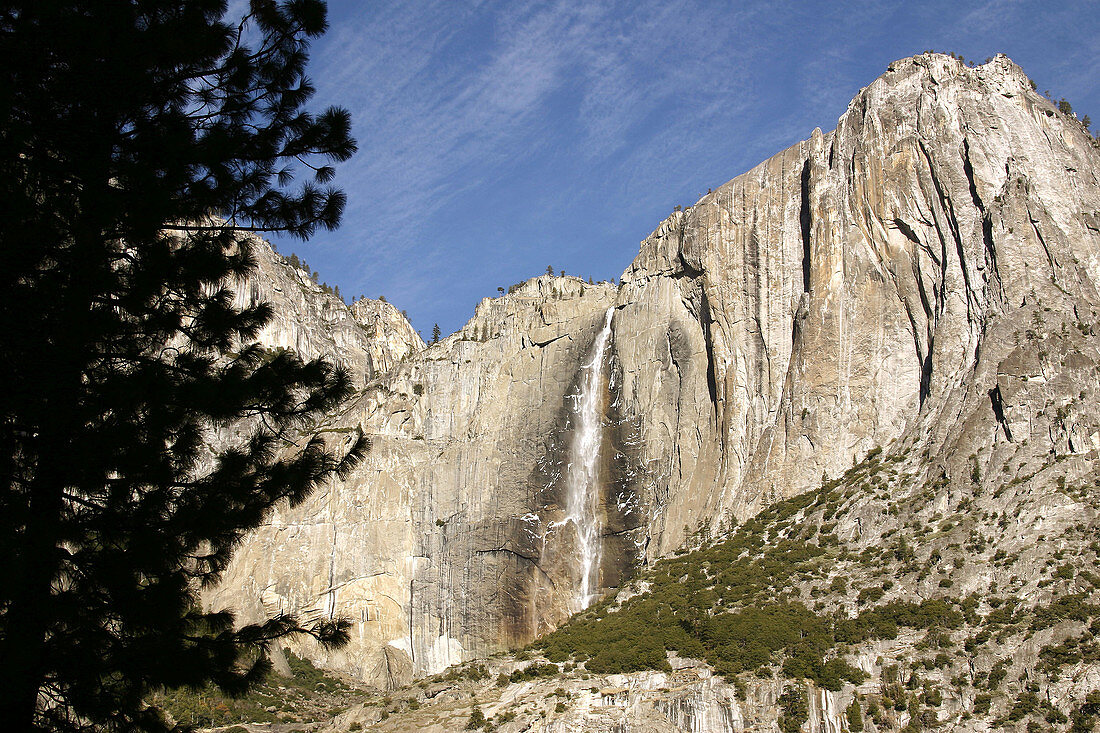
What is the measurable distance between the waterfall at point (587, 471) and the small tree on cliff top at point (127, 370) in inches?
2080

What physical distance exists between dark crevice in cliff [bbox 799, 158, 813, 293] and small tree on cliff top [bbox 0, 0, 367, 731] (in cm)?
5029

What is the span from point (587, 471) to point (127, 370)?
Answer: 5717 cm

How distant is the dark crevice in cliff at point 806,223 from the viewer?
62969 mm

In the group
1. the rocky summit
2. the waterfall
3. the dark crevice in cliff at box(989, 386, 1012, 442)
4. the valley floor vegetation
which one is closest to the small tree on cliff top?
the rocky summit

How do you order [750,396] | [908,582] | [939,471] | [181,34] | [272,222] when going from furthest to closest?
[750,396] → [939,471] → [908,582] → [272,222] → [181,34]

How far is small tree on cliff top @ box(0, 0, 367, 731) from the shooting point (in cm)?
1271

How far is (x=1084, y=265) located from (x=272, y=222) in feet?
167

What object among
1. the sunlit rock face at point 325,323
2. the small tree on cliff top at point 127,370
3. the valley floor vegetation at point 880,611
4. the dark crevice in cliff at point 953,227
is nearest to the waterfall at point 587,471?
A: the valley floor vegetation at point 880,611

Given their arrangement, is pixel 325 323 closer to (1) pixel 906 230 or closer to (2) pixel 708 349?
(2) pixel 708 349

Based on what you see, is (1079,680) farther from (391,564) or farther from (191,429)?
(391,564)

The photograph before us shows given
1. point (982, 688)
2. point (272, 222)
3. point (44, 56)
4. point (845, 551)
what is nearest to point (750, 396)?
point (845, 551)

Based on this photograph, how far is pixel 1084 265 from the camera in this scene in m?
54.2

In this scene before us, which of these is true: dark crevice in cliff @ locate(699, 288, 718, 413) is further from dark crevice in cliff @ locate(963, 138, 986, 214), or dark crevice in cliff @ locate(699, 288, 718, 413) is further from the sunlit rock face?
the sunlit rock face

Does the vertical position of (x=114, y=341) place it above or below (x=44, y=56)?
below
